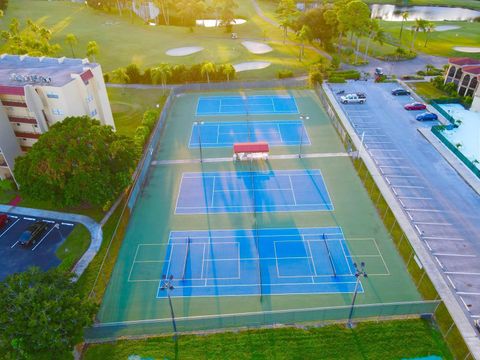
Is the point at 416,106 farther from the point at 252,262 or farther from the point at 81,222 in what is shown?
the point at 81,222

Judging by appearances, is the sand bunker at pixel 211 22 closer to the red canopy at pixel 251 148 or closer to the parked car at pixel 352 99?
the parked car at pixel 352 99

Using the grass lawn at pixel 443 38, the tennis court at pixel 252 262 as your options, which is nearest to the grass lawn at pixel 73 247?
the tennis court at pixel 252 262

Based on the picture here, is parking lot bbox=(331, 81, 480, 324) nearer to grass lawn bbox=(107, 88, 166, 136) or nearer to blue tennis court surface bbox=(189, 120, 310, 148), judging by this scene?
blue tennis court surface bbox=(189, 120, 310, 148)

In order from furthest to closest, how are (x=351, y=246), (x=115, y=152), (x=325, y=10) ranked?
A: 1. (x=325, y=10)
2. (x=115, y=152)
3. (x=351, y=246)

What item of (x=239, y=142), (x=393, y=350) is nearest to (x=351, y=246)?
(x=393, y=350)

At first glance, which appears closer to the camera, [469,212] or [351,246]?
[351,246]

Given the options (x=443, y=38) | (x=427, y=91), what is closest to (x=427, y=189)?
(x=427, y=91)

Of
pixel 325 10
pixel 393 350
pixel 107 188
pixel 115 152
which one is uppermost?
pixel 325 10

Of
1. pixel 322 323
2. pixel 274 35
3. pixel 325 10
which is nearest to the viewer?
pixel 322 323

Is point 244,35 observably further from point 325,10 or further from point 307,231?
point 307,231
